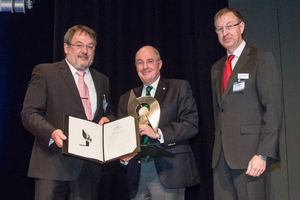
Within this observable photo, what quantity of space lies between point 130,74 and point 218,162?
1.60 meters

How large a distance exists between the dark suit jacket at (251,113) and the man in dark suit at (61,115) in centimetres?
84

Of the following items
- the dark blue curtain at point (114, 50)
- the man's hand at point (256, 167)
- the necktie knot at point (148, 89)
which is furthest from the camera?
the dark blue curtain at point (114, 50)

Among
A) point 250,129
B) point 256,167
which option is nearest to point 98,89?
point 250,129

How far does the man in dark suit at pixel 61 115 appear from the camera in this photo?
257 cm

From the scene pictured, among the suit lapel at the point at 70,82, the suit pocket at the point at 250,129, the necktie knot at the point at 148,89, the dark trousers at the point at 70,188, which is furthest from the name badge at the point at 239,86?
the dark trousers at the point at 70,188

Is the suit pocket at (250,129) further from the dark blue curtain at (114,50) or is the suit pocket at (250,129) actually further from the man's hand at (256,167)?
the dark blue curtain at (114,50)

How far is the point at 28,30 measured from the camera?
3.96m

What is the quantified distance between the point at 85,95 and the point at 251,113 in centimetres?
112

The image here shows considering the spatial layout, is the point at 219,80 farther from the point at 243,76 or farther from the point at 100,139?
the point at 100,139

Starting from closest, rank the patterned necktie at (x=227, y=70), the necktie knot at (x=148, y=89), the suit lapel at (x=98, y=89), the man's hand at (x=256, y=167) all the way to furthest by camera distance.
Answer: the man's hand at (x=256, y=167) → the patterned necktie at (x=227, y=70) → the suit lapel at (x=98, y=89) → the necktie knot at (x=148, y=89)

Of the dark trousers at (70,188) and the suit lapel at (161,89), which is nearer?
the dark trousers at (70,188)

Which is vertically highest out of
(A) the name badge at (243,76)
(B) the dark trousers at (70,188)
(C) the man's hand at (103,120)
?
(A) the name badge at (243,76)

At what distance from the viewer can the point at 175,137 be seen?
9.11 ft

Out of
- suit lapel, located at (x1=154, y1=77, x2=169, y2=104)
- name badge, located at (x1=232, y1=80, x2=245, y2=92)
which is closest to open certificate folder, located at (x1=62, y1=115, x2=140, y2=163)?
A: suit lapel, located at (x1=154, y1=77, x2=169, y2=104)
